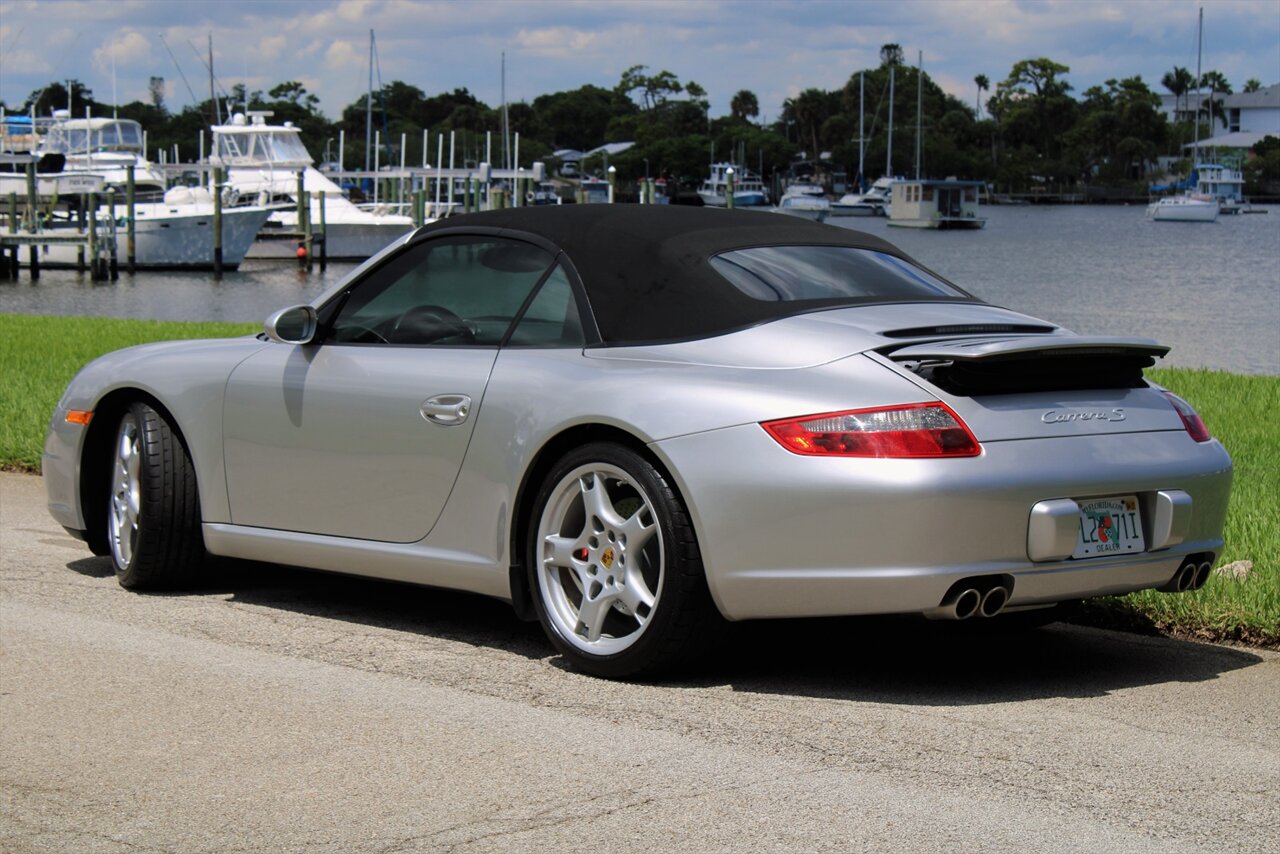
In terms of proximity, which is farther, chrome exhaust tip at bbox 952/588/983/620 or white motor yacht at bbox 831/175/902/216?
white motor yacht at bbox 831/175/902/216

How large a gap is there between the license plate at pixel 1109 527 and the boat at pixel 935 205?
104m

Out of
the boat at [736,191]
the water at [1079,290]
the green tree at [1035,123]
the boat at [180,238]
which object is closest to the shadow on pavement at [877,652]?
the water at [1079,290]

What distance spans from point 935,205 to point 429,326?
105 meters

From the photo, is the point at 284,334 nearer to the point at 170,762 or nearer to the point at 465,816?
the point at 170,762

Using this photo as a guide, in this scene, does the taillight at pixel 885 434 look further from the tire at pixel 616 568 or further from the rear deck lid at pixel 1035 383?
the tire at pixel 616 568

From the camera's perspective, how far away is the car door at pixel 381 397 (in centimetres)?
572

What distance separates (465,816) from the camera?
397cm

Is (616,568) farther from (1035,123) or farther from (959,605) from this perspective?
(1035,123)

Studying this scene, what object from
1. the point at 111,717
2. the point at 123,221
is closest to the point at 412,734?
the point at 111,717

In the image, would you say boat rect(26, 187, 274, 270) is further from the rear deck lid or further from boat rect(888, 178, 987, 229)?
boat rect(888, 178, 987, 229)

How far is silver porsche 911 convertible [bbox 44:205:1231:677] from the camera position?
4777mm

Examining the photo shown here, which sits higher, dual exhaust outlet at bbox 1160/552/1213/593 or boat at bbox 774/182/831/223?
boat at bbox 774/182/831/223

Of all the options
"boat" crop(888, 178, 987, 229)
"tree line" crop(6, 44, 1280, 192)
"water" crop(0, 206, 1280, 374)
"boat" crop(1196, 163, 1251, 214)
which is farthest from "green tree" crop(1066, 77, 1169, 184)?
"water" crop(0, 206, 1280, 374)

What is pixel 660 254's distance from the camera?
5562 mm
